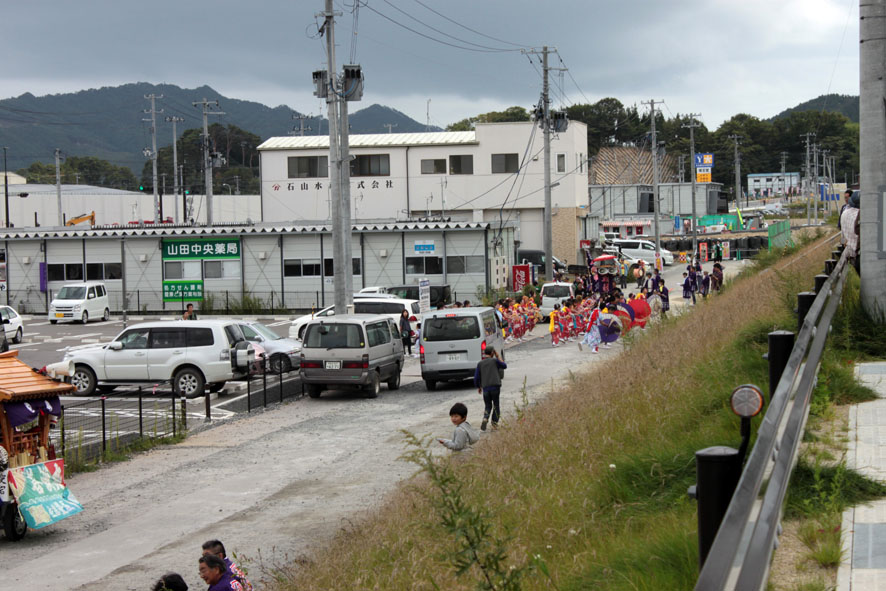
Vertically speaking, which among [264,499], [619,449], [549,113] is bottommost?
[264,499]

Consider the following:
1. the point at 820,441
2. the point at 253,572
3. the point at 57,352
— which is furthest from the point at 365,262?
the point at 820,441

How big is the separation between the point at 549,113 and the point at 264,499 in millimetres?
38752

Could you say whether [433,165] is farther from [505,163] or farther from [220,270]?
[220,270]

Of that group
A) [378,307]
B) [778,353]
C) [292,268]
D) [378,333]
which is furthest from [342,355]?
[292,268]

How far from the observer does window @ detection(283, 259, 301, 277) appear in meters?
48.2

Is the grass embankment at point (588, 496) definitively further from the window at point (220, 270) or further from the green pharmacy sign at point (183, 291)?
the green pharmacy sign at point (183, 291)

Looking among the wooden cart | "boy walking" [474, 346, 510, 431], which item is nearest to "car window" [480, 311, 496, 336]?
"boy walking" [474, 346, 510, 431]

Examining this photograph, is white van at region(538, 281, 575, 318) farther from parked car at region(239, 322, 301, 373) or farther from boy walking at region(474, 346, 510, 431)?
boy walking at region(474, 346, 510, 431)

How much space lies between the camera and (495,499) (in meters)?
8.09

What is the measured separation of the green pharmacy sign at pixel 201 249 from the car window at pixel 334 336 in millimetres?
27205

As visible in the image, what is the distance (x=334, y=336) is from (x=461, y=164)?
43144mm

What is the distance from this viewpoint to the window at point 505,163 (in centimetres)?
6353

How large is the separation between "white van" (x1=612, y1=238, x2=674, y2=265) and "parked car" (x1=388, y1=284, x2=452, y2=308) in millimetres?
25762

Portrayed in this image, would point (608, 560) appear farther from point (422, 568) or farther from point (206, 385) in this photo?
point (206, 385)
